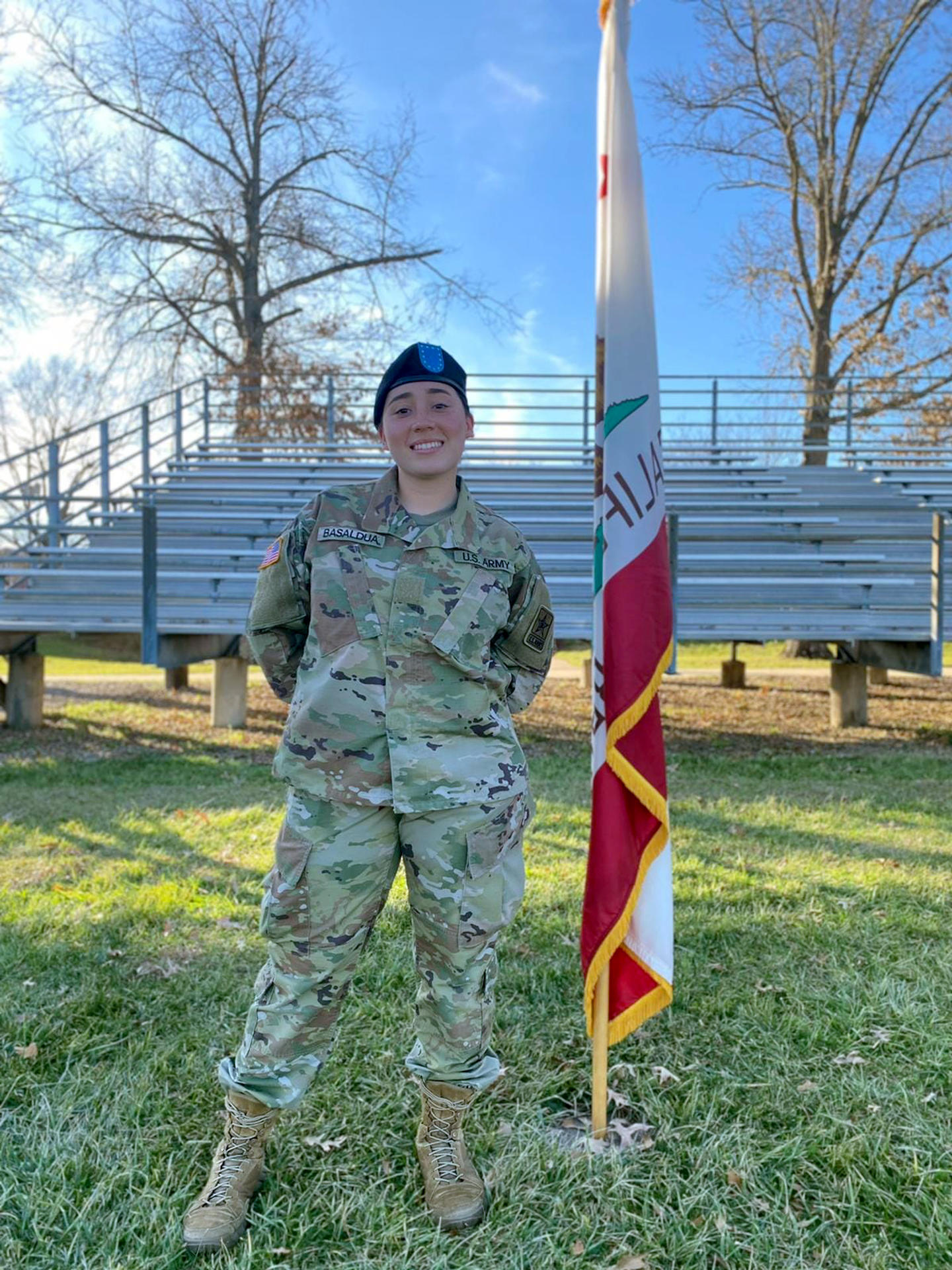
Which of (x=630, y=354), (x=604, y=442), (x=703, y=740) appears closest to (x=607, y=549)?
(x=604, y=442)

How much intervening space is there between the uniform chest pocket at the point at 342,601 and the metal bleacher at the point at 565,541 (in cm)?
541

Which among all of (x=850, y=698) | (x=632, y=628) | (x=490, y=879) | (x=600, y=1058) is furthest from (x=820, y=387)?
(x=490, y=879)

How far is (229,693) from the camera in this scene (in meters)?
8.51

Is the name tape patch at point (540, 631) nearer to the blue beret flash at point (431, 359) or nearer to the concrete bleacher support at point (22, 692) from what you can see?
the blue beret flash at point (431, 359)

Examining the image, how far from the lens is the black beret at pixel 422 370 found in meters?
1.99

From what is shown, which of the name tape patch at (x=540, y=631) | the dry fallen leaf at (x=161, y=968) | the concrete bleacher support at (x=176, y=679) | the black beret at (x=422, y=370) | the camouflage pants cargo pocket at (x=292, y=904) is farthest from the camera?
A: the concrete bleacher support at (x=176, y=679)

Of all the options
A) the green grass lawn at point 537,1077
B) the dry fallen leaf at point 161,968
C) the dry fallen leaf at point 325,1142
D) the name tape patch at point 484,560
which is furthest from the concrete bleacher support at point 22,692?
the name tape patch at point 484,560

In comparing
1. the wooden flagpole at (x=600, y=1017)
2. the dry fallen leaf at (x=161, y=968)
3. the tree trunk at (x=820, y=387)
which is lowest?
the dry fallen leaf at (x=161, y=968)

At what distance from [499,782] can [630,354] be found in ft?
3.87

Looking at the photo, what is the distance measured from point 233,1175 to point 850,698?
7.93 m

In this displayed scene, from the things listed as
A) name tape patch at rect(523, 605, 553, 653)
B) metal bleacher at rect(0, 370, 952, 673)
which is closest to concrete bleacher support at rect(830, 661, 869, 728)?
metal bleacher at rect(0, 370, 952, 673)

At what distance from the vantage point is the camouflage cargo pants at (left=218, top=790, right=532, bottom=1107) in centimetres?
190

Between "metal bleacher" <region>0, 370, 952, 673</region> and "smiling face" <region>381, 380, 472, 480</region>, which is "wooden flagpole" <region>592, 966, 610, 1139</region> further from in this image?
"metal bleacher" <region>0, 370, 952, 673</region>

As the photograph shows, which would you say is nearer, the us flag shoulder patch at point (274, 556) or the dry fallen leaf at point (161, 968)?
A: the us flag shoulder patch at point (274, 556)
